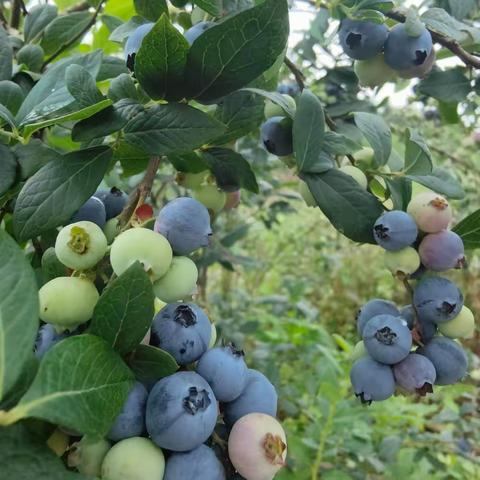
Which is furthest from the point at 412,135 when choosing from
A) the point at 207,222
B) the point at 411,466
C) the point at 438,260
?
the point at 411,466

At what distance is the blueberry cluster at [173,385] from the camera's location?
0.47 metres

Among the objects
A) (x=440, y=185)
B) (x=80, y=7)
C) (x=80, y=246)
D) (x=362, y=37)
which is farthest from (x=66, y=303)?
(x=80, y=7)

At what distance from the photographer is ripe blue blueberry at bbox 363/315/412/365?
70cm

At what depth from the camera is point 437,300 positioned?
709 mm

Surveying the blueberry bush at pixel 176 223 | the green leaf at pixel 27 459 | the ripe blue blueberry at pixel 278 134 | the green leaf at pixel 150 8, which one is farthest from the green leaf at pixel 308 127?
the green leaf at pixel 27 459

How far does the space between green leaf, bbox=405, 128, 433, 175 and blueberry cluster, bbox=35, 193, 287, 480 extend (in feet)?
1.09

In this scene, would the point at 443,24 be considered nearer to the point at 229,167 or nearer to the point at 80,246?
the point at 229,167

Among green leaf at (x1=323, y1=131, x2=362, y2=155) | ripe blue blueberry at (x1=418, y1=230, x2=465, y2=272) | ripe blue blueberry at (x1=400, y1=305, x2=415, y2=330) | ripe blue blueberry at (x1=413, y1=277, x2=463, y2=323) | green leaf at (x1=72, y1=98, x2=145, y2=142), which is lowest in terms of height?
ripe blue blueberry at (x1=400, y1=305, x2=415, y2=330)

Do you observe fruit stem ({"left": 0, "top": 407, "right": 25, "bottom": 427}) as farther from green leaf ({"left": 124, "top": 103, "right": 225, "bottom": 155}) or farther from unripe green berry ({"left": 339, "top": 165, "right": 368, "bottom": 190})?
unripe green berry ({"left": 339, "top": 165, "right": 368, "bottom": 190})

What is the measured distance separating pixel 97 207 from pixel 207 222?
143 millimetres

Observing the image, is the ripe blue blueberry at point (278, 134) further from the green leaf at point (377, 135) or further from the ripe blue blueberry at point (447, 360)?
the ripe blue blueberry at point (447, 360)

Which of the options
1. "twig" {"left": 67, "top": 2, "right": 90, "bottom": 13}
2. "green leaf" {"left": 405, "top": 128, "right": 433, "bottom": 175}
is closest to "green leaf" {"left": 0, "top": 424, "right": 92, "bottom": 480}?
"green leaf" {"left": 405, "top": 128, "right": 433, "bottom": 175}

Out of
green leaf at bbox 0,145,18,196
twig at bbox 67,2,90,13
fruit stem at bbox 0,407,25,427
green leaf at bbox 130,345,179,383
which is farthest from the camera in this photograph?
twig at bbox 67,2,90,13

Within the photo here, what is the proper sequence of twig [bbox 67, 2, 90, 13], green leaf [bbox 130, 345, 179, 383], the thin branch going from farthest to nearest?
twig [bbox 67, 2, 90, 13]
the thin branch
green leaf [bbox 130, 345, 179, 383]
